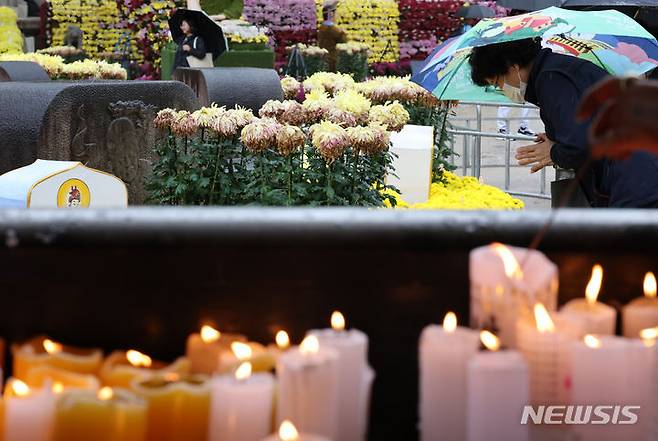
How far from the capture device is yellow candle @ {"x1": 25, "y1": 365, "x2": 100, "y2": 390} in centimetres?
171

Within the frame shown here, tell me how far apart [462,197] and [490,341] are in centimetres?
658

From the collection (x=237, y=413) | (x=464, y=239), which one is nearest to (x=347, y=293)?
(x=464, y=239)

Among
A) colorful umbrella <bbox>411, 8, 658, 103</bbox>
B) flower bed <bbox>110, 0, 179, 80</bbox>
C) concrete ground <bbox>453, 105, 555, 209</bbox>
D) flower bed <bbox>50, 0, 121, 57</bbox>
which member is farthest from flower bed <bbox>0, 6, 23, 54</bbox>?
colorful umbrella <bbox>411, 8, 658, 103</bbox>

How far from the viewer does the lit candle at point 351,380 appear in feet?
5.44

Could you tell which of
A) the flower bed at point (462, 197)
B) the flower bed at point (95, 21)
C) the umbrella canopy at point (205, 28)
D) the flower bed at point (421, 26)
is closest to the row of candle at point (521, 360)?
the flower bed at point (462, 197)

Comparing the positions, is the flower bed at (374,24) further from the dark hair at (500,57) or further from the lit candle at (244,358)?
the lit candle at (244,358)

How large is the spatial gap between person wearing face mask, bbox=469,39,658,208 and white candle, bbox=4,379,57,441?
Result: 119 inches

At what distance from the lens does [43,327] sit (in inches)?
73.6

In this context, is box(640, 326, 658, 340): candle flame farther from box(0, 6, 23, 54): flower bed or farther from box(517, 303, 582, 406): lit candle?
box(0, 6, 23, 54): flower bed

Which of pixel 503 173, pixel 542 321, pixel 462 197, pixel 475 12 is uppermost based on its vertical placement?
pixel 475 12

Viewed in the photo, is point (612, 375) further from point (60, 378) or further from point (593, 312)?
point (60, 378)

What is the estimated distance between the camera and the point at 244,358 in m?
1.75

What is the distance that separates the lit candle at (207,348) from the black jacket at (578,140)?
2.70 metres

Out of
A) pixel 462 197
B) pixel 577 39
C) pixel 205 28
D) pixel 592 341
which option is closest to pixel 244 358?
pixel 592 341
